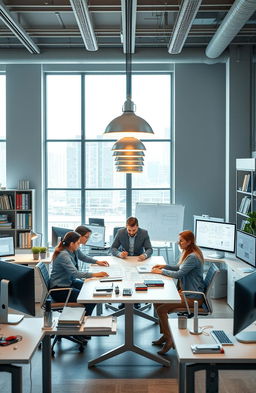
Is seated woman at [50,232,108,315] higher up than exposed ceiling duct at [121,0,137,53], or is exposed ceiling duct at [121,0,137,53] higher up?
exposed ceiling duct at [121,0,137,53]

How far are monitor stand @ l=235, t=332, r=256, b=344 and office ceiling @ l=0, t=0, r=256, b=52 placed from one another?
182 inches

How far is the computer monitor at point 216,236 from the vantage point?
22.5ft

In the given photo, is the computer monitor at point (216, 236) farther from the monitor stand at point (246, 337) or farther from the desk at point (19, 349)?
the desk at point (19, 349)

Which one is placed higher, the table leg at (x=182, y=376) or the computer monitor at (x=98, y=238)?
the computer monitor at (x=98, y=238)

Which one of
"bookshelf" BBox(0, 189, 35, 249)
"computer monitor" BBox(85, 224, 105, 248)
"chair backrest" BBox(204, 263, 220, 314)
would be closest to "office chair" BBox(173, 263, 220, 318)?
"chair backrest" BBox(204, 263, 220, 314)

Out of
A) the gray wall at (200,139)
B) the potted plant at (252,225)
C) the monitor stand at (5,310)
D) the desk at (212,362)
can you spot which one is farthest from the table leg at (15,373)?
the gray wall at (200,139)

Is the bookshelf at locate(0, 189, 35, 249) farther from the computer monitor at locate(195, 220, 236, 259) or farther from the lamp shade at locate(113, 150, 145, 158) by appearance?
the lamp shade at locate(113, 150, 145, 158)

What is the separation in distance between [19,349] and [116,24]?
20.2ft

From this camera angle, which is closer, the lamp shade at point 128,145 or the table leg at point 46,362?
the table leg at point 46,362

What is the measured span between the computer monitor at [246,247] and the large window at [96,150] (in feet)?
10.2

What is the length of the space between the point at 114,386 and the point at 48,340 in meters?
1.03

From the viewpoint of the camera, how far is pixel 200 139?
29.5 feet

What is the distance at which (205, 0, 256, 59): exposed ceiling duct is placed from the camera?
5.54 m

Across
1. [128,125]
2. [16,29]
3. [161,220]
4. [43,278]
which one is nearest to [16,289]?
[43,278]
